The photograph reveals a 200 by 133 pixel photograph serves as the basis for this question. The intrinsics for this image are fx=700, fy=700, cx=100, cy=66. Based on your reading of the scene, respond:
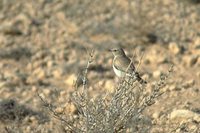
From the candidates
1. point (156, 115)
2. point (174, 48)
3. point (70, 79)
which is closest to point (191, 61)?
point (174, 48)

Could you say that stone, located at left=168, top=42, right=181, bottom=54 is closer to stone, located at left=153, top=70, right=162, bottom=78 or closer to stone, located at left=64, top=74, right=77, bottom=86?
stone, located at left=153, top=70, right=162, bottom=78

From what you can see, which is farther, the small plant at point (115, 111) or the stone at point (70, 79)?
the stone at point (70, 79)

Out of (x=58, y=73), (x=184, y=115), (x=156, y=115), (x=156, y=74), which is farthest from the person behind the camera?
(x=58, y=73)

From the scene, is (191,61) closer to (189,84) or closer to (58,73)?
(189,84)

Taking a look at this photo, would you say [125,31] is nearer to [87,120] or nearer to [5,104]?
[5,104]

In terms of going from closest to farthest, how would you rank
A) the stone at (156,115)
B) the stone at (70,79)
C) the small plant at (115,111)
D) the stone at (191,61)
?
the small plant at (115,111) → the stone at (156,115) → the stone at (70,79) → the stone at (191,61)

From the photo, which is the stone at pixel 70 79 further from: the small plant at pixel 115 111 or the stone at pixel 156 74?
A: the small plant at pixel 115 111

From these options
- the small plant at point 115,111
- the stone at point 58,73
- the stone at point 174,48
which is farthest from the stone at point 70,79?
the small plant at point 115,111

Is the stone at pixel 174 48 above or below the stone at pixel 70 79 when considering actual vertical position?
below

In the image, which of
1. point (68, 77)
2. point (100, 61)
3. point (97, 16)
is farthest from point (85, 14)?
point (68, 77)
